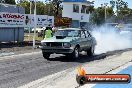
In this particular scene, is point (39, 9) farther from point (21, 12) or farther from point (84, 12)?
point (21, 12)

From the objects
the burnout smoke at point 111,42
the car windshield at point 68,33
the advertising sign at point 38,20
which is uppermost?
the advertising sign at point 38,20

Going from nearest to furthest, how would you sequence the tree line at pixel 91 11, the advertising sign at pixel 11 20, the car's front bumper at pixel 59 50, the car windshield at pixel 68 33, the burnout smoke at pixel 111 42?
the car's front bumper at pixel 59 50, the car windshield at pixel 68 33, the burnout smoke at pixel 111 42, the advertising sign at pixel 11 20, the tree line at pixel 91 11

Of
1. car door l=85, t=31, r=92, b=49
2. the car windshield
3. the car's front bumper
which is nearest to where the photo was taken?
the car's front bumper

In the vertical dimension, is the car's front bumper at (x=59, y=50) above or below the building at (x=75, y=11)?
below

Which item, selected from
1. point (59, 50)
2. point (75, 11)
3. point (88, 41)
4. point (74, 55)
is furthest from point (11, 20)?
point (75, 11)

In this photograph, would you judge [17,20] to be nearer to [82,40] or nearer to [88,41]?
[88,41]

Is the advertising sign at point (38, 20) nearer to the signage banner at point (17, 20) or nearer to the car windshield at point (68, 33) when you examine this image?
the signage banner at point (17, 20)

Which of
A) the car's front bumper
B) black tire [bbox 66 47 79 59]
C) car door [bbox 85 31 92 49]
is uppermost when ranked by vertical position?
car door [bbox 85 31 92 49]

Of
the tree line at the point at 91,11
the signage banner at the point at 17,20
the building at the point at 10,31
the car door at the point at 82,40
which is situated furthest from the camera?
the tree line at the point at 91,11

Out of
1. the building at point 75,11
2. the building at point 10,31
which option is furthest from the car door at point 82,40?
the building at point 75,11

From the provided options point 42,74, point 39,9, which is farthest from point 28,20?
point 39,9

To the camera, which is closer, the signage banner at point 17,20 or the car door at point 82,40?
the car door at point 82,40

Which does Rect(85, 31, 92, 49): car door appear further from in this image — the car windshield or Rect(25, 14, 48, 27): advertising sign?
Rect(25, 14, 48, 27): advertising sign

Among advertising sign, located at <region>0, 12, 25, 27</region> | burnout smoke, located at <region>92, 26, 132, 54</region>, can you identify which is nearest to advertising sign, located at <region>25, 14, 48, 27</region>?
advertising sign, located at <region>0, 12, 25, 27</region>
